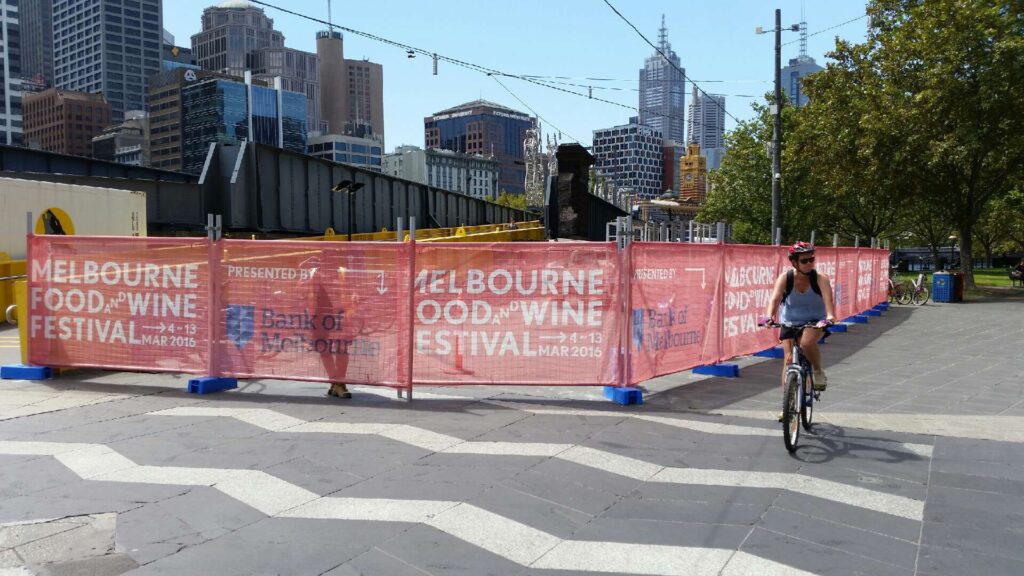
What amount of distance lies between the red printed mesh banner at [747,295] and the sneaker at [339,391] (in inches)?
196

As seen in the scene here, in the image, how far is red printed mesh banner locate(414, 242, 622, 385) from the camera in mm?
8367

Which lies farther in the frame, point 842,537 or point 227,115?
point 227,115

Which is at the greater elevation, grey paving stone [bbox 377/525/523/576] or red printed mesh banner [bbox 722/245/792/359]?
red printed mesh banner [bbox 722/245/792/359]

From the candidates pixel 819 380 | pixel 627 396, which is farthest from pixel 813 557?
pixel 627 396

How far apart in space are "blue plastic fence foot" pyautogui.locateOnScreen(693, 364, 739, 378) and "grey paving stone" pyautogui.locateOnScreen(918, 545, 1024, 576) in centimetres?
594

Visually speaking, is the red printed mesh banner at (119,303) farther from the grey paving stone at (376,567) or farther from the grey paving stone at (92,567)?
the grey paving stone at (376,567)

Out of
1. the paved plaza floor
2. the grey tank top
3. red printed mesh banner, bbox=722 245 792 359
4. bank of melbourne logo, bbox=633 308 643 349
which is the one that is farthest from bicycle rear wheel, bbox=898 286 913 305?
the grey tank top

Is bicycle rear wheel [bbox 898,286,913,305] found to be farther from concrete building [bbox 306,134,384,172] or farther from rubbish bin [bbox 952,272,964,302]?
concrete building [bbox 306,134,384,172]

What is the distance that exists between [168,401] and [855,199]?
4721 centimetres

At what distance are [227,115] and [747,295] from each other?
6992 inches

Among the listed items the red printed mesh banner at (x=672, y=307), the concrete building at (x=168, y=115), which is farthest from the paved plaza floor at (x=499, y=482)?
the concrete building at (x=168, y=115)

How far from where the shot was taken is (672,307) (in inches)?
367

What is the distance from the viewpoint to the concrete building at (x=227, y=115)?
17088 centimetres

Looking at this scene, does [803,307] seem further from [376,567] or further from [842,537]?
[376,567]
